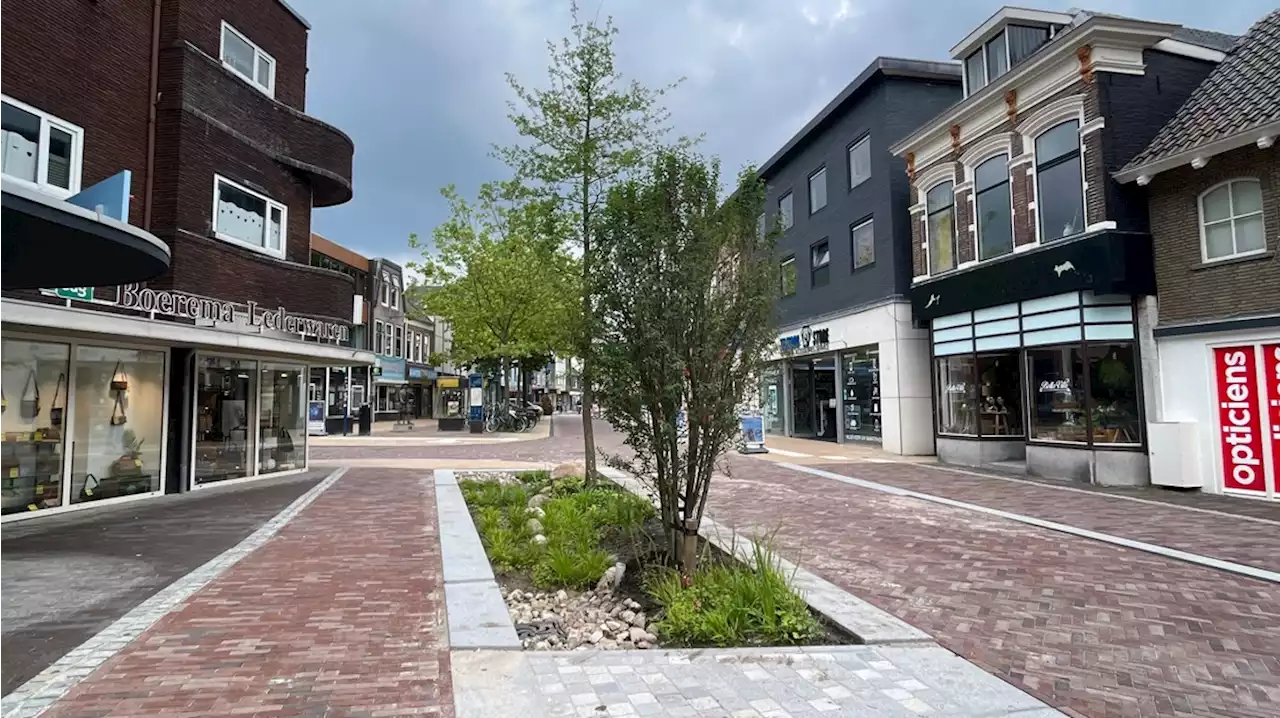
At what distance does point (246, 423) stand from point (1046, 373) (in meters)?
15.1

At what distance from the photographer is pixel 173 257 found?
1080 cm

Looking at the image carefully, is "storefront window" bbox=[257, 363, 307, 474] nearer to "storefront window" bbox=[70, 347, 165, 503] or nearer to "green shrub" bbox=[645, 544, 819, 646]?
"storefront window" bbox=[70, 347, 165, 503]

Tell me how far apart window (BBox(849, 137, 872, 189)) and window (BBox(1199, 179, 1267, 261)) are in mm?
9704

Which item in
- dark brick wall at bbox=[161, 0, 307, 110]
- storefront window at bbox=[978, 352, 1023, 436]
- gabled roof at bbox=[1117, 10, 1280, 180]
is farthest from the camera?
storefront window at bbox=[978, 352, 1023, 436]

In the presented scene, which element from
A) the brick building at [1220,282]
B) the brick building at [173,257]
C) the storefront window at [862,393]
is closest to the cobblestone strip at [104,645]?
the brick building at [173,257]

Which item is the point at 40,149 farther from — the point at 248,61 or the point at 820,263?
the point at 820,263

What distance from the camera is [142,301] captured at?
9414 mm

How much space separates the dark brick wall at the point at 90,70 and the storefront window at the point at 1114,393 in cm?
1613

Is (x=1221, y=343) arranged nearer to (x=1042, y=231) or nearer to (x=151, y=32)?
(x=1042, y=231)

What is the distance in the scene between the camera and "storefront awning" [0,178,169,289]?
399 cm

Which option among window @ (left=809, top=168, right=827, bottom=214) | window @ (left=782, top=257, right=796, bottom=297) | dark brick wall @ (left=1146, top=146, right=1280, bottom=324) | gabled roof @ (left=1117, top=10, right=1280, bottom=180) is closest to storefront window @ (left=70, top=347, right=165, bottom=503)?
window @ (left=782, top=257, right=796, bottom=297)

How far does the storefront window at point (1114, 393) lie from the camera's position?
1240 cm

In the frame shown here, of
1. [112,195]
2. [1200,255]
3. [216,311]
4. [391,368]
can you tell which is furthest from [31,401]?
[391,368]

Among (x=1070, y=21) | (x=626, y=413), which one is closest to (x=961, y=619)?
(x=626, y=413)
